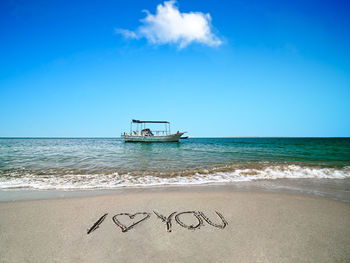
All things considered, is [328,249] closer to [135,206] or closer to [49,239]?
[135,206]

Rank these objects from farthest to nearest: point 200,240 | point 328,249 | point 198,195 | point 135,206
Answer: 1. point 198,195
2. point 135,206
3. point 200,240
4. point 328,249

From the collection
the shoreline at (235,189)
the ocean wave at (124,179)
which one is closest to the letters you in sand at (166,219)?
the shoreline at (235,189)

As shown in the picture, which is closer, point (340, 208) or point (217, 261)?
point (217, 261)

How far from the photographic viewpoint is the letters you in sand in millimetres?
2850

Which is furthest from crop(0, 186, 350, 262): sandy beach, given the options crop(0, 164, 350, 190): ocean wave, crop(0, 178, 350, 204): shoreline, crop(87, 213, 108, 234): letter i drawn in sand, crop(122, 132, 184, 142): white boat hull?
crop(122, 132, 184, 142): white boat hull

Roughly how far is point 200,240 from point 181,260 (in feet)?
1.69

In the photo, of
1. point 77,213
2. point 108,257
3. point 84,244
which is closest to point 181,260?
point 108,257

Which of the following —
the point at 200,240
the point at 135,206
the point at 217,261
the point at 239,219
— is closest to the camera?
the point at 217,261

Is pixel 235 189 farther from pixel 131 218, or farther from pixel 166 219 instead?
pixel 131 218

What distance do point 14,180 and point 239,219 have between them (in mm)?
8305

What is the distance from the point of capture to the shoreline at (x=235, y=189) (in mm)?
4672

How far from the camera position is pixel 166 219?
3.10 meters

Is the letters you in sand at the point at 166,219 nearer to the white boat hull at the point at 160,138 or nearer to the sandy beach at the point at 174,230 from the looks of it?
the sandy beach at the point at 174,230

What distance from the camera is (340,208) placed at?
12.5ft
